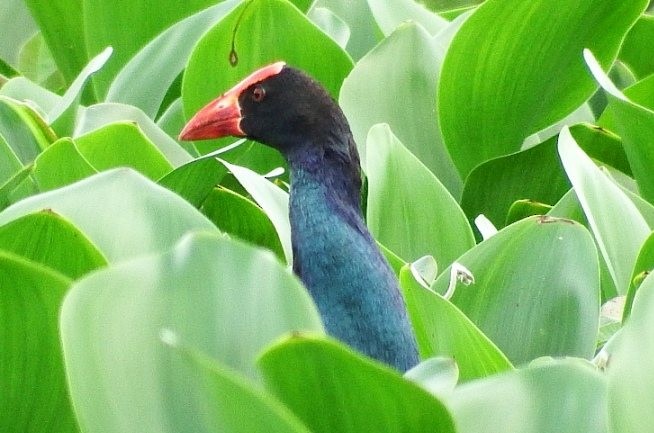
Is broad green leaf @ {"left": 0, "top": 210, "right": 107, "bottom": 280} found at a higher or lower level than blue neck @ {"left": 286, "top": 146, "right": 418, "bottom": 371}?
higher

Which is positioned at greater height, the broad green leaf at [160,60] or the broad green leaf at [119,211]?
the broad green leaf at [160,60]

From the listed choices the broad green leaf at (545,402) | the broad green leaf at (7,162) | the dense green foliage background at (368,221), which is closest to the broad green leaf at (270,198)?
the dense green foliage background at (368,221)

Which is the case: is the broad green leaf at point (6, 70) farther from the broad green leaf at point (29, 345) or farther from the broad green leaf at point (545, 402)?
the broad green leaf at point (545, 402)

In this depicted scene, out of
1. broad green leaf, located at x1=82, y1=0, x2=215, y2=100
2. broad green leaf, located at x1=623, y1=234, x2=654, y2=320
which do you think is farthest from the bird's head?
broad green leaf, located at x1=623, y1=234, x2=654, y2=320

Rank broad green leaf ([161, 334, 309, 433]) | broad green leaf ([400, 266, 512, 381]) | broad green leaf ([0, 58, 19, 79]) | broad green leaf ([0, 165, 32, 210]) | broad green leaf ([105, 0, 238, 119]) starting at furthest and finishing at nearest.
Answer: broad green leaf ([0, 58, 19, 79])
broad green leaf ([105, 0, 238, 119])
broad green leaf ([0, 165, 32, 210])
broad green leaf ([400, 266, 512, 381])
broad green leaf ([161, 334, 309, 433])

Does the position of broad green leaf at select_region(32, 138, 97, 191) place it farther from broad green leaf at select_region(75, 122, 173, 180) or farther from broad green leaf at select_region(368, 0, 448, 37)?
broad green leaf at select_region(368, 0, 448, 37)

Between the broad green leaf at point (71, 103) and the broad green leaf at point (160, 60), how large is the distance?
A: 4.0 inches

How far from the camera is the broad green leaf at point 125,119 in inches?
53.8

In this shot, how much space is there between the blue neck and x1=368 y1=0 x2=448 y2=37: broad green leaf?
0.76 feet

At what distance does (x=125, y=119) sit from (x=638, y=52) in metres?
0.71

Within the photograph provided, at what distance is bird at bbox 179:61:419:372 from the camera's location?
1.27m

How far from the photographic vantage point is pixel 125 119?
136cm

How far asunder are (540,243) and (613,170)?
402 mm

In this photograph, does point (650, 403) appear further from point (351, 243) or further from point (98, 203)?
point (351, 243)
